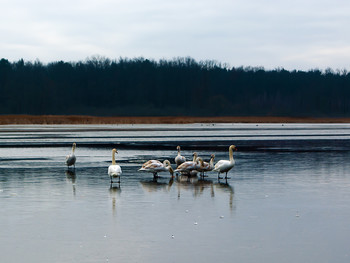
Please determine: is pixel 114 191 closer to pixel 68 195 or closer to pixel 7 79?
pixel 68 195

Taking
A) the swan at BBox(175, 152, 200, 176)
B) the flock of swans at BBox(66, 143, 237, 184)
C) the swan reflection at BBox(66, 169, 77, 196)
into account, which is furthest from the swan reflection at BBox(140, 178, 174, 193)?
the swan reflection at BBox(66, 169, 77, 196)

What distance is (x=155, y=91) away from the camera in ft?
585

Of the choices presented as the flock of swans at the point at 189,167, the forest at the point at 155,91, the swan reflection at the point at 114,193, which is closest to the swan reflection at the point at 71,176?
the swan reflection at the point at 114,193

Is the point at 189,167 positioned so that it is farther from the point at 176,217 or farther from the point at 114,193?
the point at 176,217

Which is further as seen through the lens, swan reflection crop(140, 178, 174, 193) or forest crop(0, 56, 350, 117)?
forest crop(0, 56, 350, 117)

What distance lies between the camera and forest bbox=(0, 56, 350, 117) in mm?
169625

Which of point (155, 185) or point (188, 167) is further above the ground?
point (188, 167)

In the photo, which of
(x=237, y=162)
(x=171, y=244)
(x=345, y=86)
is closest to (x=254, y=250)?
(x=171, y=244)

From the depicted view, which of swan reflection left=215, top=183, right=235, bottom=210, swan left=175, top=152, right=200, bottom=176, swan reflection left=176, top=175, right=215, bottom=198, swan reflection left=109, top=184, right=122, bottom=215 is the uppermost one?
swan left=175, top=152, right=200, bottom=176

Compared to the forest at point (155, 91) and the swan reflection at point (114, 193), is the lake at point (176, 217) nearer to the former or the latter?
the swan reflection at point (114, 193)

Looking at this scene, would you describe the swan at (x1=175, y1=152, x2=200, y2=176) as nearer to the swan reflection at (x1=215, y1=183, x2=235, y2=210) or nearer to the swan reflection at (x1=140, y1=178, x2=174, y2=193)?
the swan reflection at (x1=140, y1=178, x2=174, y2=193)

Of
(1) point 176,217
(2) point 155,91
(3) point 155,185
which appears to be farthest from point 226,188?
(2) point 155,91

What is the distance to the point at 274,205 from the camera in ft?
44.7

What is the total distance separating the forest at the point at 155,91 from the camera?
170 meters
